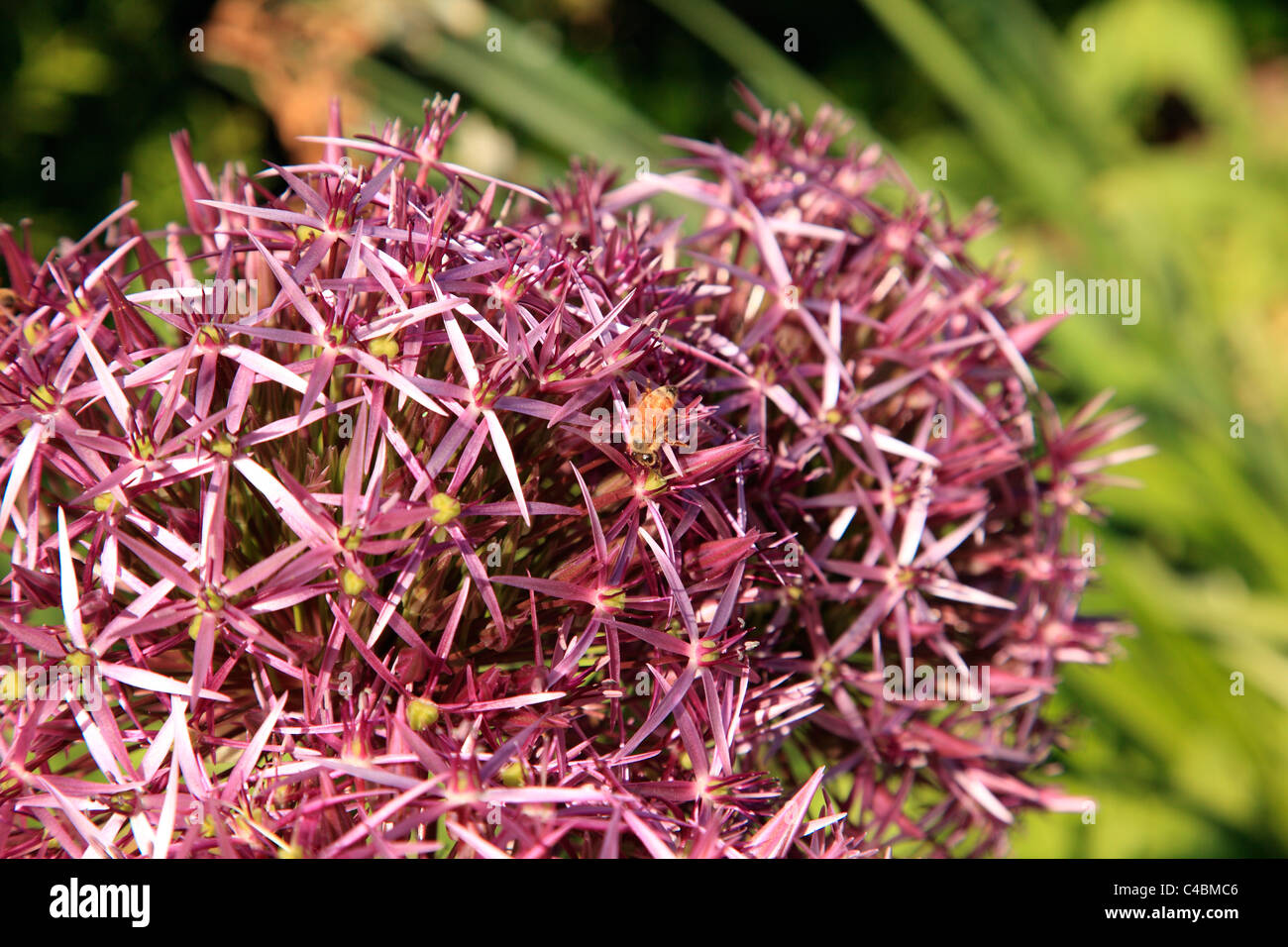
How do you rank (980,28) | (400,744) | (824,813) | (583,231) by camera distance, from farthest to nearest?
(980,28), (583,231), (824,813), (400,744)

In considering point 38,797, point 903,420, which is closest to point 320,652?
point 38,797

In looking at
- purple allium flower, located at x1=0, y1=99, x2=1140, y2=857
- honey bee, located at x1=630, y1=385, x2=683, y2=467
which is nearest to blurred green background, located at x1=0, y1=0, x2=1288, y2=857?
purple allium flower, located at x1=0, y1=99, x2=1140, y2=857

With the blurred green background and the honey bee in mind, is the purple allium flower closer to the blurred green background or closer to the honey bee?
the honey bee

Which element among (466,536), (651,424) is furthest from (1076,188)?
(466,536)

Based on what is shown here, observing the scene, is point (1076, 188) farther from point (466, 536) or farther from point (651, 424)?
point (466, 536)

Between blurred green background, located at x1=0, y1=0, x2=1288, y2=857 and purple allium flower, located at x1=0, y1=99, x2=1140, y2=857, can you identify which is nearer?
purple allium flower, located at x1=0, y1=99, x2=1140, y2=857

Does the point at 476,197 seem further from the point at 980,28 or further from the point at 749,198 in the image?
the point at 980,28

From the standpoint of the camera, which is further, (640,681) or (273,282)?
(273,282)

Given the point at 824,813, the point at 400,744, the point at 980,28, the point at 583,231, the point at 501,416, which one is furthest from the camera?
the point at 980,28
